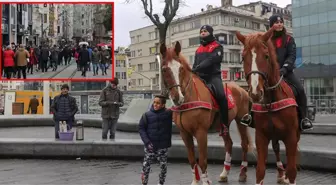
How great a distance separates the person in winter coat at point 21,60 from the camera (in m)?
20.4

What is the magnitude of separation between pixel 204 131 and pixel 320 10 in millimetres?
70390

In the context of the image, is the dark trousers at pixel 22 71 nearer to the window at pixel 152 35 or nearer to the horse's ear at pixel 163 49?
the horse's ear at pixel 163 49

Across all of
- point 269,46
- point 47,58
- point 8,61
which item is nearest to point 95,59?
point 47,58

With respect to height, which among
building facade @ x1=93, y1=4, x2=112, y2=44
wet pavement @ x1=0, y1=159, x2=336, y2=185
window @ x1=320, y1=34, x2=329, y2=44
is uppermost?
window @ x1=320, y1=34, x2=329, y2=44

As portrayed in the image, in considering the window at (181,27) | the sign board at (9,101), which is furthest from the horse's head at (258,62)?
the window at (181,27)

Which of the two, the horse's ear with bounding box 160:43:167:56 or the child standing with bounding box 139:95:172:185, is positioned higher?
the horse's ear with bounding box 160:43:167:56

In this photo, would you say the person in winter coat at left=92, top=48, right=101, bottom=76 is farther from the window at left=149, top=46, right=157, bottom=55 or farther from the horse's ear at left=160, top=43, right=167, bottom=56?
the window at left=149, top=46, right=157, bottom=55

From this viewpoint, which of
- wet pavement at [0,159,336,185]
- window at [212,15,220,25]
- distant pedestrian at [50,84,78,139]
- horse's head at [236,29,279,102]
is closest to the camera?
horse's head at [236,29,279,102]

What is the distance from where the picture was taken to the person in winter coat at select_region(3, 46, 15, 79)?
20.5 m

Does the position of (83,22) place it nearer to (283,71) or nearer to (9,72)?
(9,72)

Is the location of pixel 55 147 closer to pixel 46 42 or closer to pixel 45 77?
pixel 45 77

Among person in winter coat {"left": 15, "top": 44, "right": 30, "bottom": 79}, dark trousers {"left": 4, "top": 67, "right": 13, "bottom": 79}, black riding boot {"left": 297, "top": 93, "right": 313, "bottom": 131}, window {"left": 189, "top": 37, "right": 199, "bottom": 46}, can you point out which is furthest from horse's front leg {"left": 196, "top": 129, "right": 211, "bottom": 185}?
window {"left": 189, "top": 37, "right": 199, "bottom": 46}

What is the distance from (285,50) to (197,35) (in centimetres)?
7559

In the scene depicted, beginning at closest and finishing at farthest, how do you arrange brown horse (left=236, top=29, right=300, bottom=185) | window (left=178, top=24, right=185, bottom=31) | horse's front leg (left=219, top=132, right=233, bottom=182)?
brown horse (left=236, top=29, right=300, bottom=185) → horse's front leg (left=219, top=132, right=233, bottom=182) → window (left=178, top=24, right=185, bottom=31)
